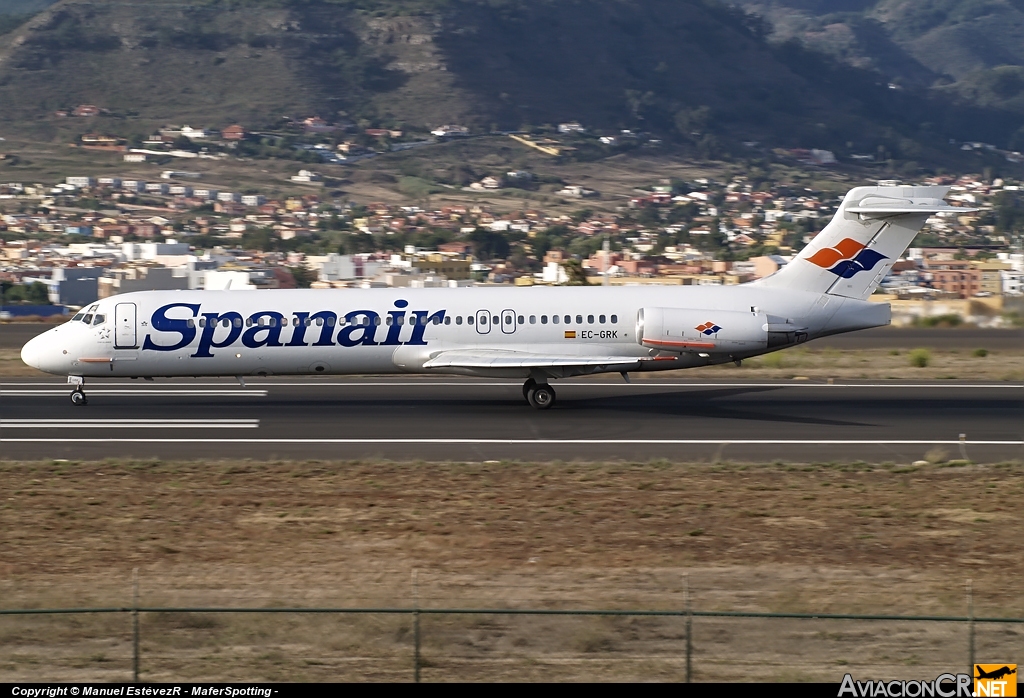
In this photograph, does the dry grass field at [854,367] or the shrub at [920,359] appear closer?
the dry grass field at [854,367]

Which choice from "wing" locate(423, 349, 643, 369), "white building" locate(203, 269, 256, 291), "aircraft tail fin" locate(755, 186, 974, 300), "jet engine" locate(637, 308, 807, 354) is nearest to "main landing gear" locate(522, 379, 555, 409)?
"wing" locate(423, 349, 643, 369)

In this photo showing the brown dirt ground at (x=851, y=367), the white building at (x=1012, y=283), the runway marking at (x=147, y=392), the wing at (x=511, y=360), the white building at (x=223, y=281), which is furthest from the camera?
the white building at (x=1012, y=283)

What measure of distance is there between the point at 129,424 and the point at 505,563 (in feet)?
46.6

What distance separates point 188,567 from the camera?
16.2 metres

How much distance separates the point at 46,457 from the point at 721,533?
13123 mm

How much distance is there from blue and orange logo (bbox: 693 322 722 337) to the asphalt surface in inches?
869

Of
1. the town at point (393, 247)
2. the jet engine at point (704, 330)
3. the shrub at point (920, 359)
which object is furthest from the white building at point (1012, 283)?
the jet engine at point (704, 330)

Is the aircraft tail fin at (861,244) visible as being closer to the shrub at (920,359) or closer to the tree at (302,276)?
the shrub at (920,359)

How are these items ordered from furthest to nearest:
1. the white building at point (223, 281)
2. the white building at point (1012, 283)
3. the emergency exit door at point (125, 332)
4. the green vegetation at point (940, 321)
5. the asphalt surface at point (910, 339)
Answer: the white building at point (1012, 283), the white building at point (223, 281), the green vegetation at point (940, 321), the asphalt surface at point (910, 339), the emergency exit door at point (125, 332)

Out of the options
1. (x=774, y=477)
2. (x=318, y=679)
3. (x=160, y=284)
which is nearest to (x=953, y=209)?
(x=774, y=477)

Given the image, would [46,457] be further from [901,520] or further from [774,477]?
[901,520]

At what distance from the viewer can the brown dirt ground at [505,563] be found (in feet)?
36.8

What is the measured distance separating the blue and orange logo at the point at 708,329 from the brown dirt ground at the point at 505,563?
22.6 ft

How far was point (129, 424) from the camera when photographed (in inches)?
1092
